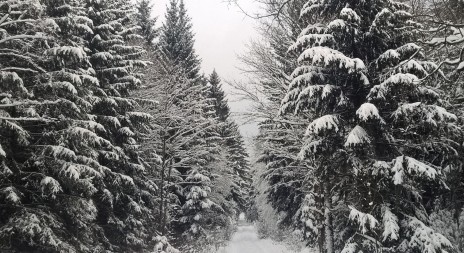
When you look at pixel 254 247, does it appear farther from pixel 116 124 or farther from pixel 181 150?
pixel 116 124

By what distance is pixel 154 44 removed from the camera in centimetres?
2500

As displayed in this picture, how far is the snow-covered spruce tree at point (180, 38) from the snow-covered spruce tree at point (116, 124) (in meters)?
11.4

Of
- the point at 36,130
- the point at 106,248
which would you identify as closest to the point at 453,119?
the point at 36,130

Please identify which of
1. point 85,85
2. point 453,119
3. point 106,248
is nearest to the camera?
point 453,119

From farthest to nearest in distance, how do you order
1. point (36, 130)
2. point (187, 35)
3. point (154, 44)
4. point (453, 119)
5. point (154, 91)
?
point (187, 35) < point (154, 44) < point (154, 91) < point (36, 130) < point (453, 119)

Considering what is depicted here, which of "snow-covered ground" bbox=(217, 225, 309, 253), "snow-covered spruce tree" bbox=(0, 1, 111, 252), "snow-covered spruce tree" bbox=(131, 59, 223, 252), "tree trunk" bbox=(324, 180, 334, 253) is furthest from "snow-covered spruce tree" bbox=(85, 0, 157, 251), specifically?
"snow-covered ground" bbox=(217, 225, 309, 253)

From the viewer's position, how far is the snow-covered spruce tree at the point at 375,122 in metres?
8.38

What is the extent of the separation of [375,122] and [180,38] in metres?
20.6

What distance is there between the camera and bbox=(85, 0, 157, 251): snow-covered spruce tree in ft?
44.5

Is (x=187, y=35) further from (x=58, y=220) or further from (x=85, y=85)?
(x=58, y=220)

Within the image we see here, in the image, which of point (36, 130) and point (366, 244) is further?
point (36, 130)

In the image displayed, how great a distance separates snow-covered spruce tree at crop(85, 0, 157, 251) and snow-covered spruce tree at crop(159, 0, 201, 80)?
11.4m

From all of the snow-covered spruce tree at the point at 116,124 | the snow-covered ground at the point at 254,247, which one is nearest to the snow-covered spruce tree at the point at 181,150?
the snow-covered spruce tree at the point at 116,124

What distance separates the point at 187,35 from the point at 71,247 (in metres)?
20.8
